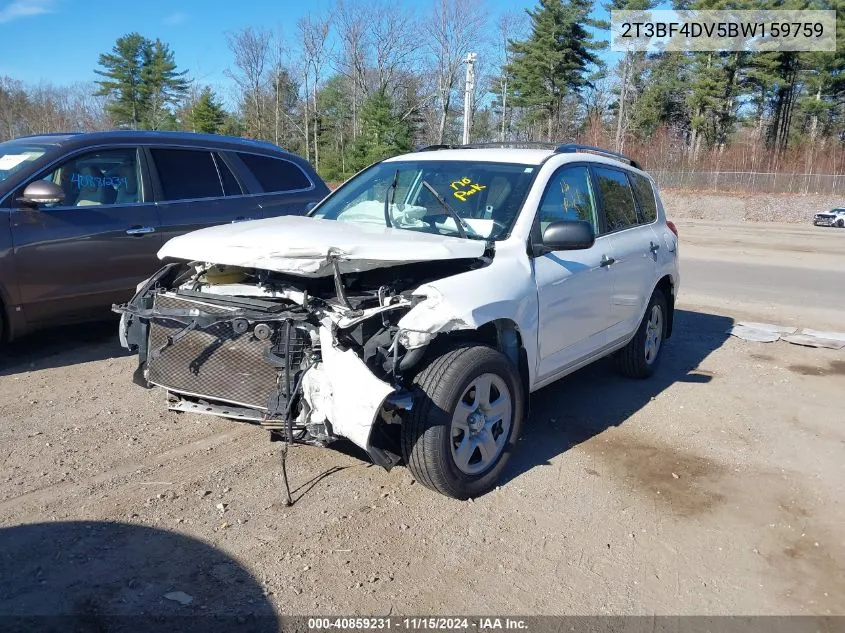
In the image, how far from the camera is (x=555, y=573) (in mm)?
3219

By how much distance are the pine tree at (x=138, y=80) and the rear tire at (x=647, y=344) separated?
192ft

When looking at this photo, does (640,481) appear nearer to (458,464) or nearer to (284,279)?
(458,464)

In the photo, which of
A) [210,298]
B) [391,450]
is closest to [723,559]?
[391,450]

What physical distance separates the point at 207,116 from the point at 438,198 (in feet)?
155

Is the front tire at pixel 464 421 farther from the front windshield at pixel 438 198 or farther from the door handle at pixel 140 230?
the door handle at pixel 140 230

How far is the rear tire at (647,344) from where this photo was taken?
597cm

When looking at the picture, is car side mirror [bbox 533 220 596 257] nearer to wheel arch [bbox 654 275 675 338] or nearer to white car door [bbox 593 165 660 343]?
white car door [bbox 593 165 660 343]

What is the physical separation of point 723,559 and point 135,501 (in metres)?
3.02

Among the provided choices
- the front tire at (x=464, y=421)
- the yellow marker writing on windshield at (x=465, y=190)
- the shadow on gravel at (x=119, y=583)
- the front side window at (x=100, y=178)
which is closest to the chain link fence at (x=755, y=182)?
the front side window at (x=100, y=178)

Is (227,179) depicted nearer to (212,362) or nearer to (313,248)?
(212,362)

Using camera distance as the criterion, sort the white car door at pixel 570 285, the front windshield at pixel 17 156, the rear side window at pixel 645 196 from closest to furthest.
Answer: the white car door at pixel 570 285, the front windshield at pixel 17 156, the rear side window at pixel 645 196

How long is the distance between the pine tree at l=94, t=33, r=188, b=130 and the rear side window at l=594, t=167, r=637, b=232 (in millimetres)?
58543

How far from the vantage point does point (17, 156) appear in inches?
237

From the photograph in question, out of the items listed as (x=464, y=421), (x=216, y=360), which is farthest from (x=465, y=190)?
(x=216, y=360)
